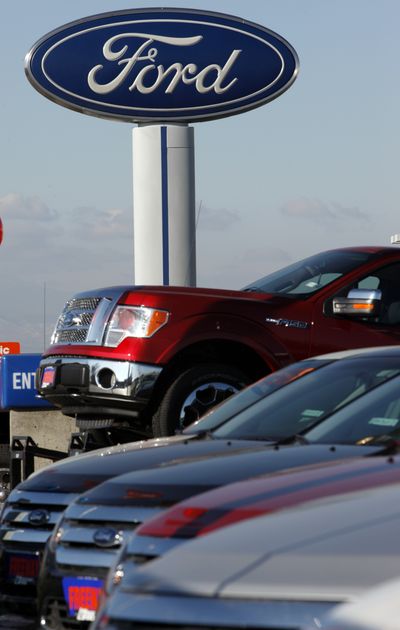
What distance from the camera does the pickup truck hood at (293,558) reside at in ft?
10.4

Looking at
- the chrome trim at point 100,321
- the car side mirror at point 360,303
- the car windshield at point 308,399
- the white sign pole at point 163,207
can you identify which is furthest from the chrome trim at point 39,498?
the white sign pole at point 163,207

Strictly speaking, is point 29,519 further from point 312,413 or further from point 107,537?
point 312,413

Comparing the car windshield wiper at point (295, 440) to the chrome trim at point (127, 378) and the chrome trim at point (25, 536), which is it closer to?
the chrome trim at point (25, 536)

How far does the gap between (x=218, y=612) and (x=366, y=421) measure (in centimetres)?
316

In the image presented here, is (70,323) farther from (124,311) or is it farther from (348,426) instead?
(348,426)

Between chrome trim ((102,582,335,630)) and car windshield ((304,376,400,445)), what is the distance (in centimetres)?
280

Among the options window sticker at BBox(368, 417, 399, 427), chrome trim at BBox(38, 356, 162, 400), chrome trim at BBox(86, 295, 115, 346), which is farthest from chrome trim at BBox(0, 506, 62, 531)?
chrome trim at BBox(86, 295, 115, 346)

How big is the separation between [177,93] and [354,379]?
12294 mm

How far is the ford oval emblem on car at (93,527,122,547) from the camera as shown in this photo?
5.64 metres

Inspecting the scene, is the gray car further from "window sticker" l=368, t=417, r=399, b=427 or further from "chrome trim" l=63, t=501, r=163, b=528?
"window sticker" l=368, t=417, r=399, b=427

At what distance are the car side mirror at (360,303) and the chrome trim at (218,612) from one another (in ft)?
24.1

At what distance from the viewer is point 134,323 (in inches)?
415

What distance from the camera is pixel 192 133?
62.1 ft

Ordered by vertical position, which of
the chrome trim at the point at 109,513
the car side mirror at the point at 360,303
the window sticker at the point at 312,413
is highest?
the car side mirror at the point at 360,303
